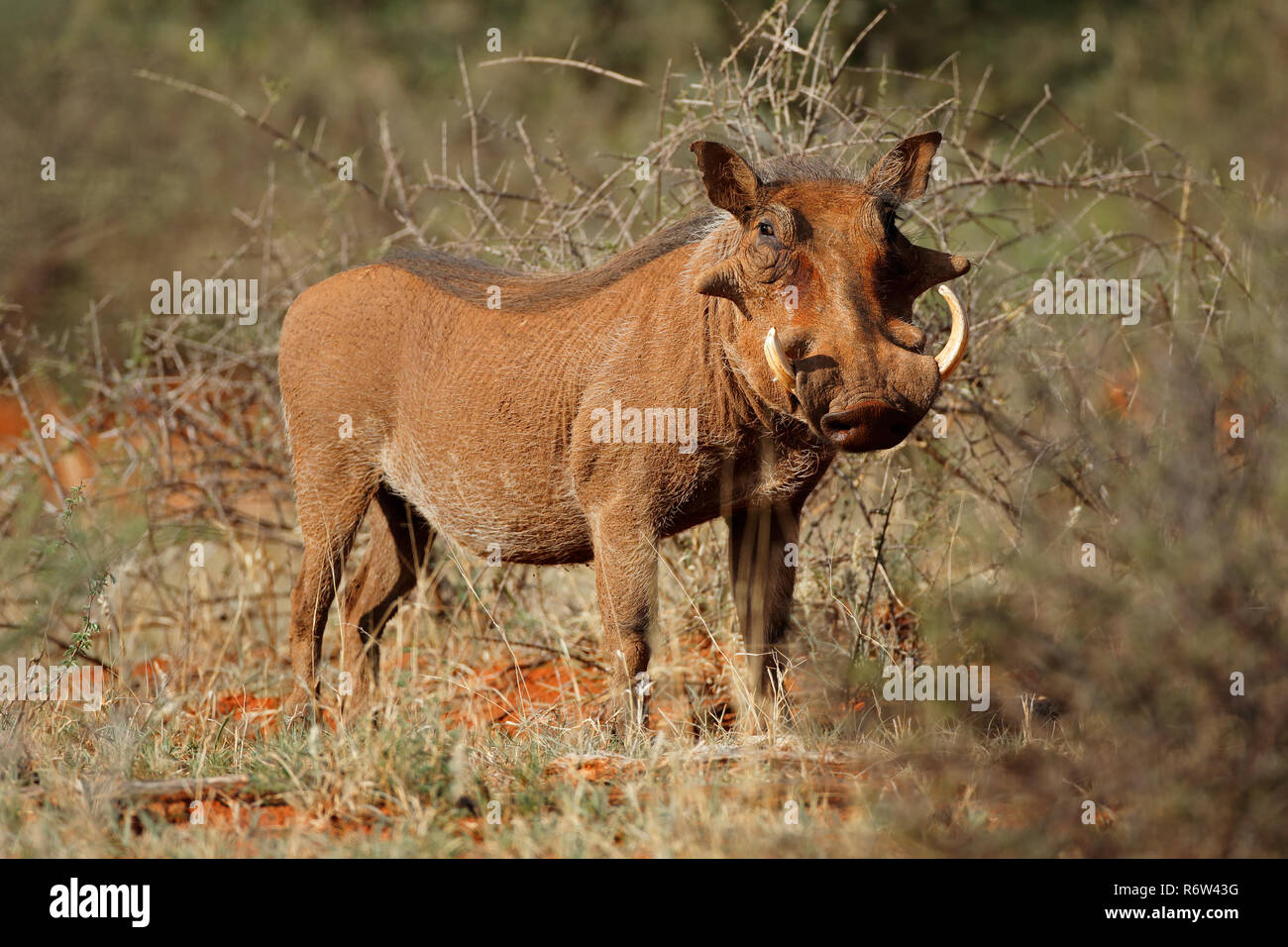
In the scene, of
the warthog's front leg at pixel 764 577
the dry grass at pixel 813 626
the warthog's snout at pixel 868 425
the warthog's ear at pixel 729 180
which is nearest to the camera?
the dry grass at pixel 813 626

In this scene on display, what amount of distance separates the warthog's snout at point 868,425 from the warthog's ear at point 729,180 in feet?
2.13

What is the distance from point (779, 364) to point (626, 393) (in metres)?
0.65

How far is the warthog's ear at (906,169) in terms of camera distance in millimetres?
3459

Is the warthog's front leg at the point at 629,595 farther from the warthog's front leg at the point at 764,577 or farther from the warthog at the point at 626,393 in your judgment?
the warthog's front leg at the point at 764,577

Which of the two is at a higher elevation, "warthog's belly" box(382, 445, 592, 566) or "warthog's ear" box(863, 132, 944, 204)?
"warthog's ear" box(863, 132, 944, 204)

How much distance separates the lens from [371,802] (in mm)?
2977

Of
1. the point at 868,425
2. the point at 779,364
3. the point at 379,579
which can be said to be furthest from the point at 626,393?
the point at 379,579

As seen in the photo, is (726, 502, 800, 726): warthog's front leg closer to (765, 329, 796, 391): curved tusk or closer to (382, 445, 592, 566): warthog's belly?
(382, 445, 592, 566): warthog's belly

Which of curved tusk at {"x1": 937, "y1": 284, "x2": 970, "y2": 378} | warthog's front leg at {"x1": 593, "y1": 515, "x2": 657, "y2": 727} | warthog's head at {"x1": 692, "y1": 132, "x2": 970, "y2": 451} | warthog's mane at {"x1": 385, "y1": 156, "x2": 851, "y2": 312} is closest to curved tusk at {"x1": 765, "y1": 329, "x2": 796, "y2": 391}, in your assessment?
warthog's head at {"x1": 692, "y1": 132, "x2": 970, "y2": 451}

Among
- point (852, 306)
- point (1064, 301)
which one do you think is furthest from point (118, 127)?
point (852, 306)

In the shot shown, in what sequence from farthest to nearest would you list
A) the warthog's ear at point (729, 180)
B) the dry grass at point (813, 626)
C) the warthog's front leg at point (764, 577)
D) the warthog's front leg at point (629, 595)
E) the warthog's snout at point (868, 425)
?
the warthog's front leg at point (764, 577), the warthog's front leg at point (629, 595), the warthog's ear at point (729, 180), the warthog's snout at point (868, 425), the dry grass at point (813, 626)

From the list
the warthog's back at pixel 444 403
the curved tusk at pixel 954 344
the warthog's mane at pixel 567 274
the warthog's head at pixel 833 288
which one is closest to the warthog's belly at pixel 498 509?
the warthog's back at pixel 444 403

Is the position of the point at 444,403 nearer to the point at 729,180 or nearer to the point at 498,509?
the point at 498,509

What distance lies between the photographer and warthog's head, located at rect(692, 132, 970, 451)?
3027 mm
